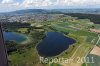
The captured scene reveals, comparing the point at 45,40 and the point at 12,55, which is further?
the point at 45,40

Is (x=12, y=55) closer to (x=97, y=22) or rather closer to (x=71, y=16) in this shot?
(x=71, y=16)

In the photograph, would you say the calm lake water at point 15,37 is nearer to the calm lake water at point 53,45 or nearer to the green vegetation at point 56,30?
the green vegetation at point 56,30

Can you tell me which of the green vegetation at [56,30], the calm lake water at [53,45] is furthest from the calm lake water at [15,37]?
the calm lake water at [53,45]

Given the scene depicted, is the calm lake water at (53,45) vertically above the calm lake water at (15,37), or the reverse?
the calm lake water at (15,37)

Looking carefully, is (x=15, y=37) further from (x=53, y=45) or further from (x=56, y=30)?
(x=56, y=30)

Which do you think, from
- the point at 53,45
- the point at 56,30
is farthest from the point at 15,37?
the point at 56,30

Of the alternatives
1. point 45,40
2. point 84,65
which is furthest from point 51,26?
point 84,65

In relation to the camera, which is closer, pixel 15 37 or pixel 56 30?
pixel 15 37

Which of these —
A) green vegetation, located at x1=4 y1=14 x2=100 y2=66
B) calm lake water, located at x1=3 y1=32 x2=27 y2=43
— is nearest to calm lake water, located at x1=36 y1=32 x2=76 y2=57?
green vegetation, located at x1=4 y1=14 x2=100 y2=66

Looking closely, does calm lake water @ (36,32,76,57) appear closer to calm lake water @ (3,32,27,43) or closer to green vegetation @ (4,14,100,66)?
green vegetation @ (4,14,100,66)
